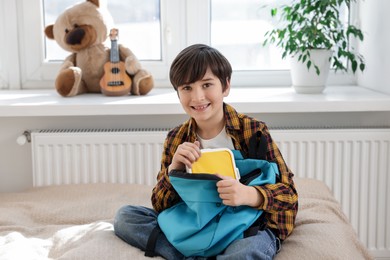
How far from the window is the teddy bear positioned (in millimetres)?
181

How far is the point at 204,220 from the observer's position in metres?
1.47

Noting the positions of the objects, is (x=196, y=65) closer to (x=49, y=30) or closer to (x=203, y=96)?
(x=203, y=96)

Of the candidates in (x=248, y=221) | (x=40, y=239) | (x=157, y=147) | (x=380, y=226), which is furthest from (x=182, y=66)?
(x=380, y=226)

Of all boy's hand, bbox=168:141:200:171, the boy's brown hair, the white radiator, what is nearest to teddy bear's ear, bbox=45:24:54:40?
the white radiator

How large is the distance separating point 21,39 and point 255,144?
1.37m

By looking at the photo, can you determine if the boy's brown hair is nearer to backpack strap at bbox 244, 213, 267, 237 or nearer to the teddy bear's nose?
backpack strap at bbox 244, 213, 267, 237

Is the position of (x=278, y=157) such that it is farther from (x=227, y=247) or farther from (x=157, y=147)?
(x=157, y=147)

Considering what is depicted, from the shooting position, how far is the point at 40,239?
1.72m

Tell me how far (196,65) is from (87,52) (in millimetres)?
996

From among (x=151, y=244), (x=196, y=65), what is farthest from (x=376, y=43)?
(x=151, y=244)

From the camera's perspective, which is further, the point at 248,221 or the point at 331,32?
the point at 331,32

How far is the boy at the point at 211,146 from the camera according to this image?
1461mm

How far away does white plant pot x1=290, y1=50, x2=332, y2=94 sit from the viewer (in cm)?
237

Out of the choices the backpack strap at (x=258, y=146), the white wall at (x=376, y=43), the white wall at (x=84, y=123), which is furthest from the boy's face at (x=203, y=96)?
the white wall at (x=376, y=43)
